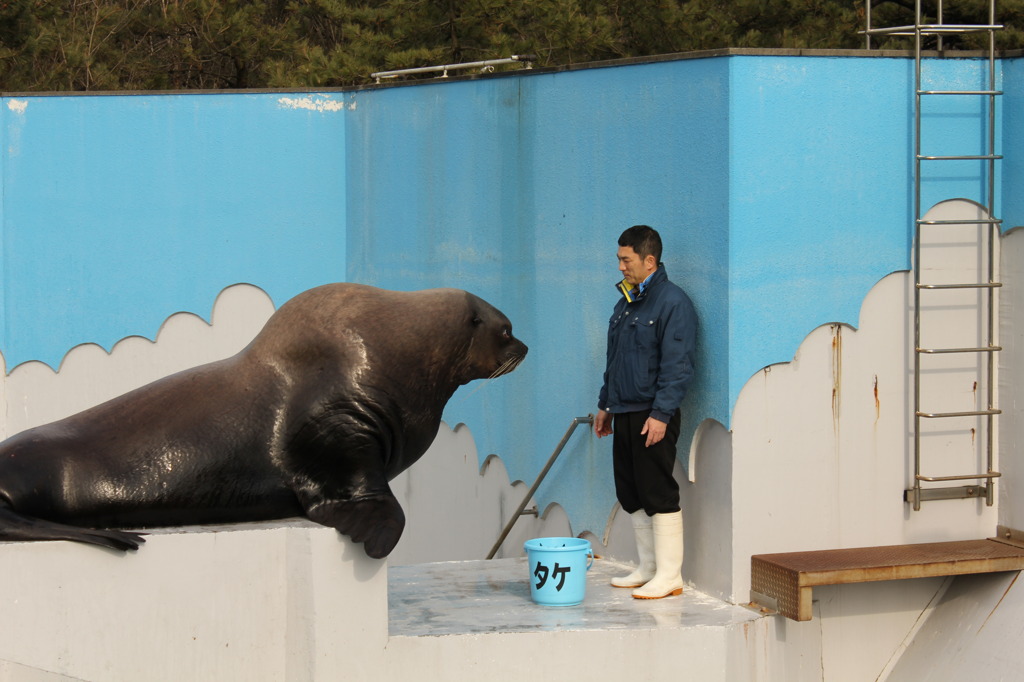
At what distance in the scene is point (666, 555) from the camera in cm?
564

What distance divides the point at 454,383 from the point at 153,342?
3409 millimetres

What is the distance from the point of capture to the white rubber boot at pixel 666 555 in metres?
5.61

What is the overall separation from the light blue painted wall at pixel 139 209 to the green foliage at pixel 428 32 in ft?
8.84

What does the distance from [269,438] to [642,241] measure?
168cm

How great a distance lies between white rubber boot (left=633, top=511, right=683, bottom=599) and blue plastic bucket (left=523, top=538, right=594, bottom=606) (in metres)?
0.27

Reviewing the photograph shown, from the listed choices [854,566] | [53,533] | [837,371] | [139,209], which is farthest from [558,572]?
[139,209]

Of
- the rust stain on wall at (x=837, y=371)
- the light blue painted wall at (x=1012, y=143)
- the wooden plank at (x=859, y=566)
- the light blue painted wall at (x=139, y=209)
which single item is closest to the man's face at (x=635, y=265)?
the rust stain on wall at (x=837, y=371)

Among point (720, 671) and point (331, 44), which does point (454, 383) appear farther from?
point (331, 44)

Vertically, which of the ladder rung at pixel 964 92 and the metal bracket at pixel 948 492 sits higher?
the ladder rung at pixel 964 92

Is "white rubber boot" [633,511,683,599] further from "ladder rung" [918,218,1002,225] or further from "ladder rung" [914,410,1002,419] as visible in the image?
"ladder rung" [918,218,1002,225]

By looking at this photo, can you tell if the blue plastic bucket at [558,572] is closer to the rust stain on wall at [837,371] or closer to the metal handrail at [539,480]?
the metal handrail at [539,480]

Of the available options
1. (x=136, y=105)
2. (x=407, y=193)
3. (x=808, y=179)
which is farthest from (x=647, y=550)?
(x=136, y=105)

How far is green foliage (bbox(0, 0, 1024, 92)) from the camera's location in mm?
11109

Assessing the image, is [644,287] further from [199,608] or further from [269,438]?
[199,608]
